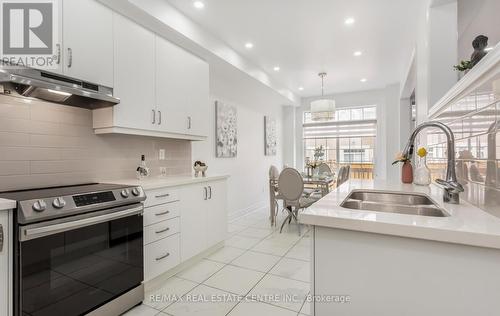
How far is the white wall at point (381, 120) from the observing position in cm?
558

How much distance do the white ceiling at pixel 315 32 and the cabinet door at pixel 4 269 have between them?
2.31m

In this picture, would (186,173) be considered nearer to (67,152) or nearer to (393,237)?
(67,152)

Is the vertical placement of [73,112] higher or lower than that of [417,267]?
higher

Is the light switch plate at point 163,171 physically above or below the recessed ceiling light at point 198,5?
below

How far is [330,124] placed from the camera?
6.70 meters

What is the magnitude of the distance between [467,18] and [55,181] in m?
3.76

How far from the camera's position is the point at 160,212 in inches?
86.8

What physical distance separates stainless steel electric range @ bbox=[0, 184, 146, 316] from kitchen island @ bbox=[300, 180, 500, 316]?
1383mm

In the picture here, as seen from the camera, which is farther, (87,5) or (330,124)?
(330,124)

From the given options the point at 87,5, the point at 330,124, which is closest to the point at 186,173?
the point at 87,5

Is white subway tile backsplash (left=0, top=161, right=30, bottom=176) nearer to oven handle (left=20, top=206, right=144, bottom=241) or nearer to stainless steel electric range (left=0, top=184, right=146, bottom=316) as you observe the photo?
stainless steel electric range (left=0, top=184, right=146, bottom=316)

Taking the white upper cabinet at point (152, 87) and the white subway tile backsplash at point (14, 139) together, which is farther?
the white upper cabinet at point (152, 87)

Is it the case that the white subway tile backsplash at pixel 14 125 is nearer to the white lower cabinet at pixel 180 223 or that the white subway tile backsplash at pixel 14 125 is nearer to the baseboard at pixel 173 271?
the white lower cabinet at pixel 180 223

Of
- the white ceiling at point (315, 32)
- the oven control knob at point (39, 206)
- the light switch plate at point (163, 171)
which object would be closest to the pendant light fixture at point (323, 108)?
the white ceiling at point (315, 32)
